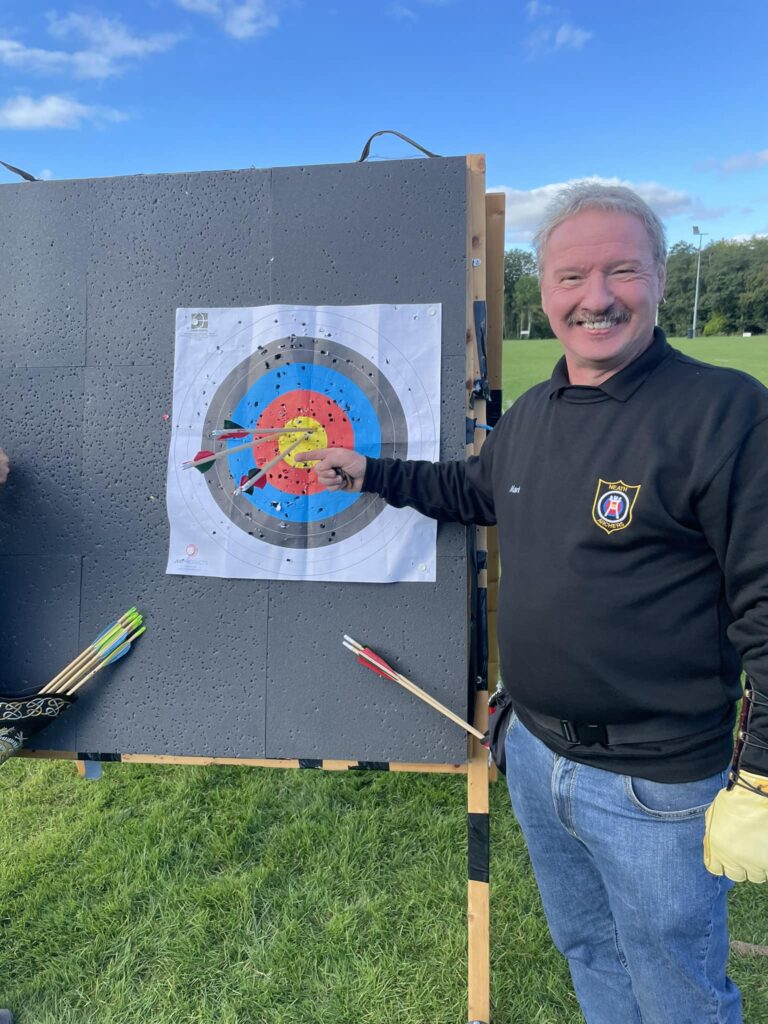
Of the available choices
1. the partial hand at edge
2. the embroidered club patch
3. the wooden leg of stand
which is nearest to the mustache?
the embroidered club patch

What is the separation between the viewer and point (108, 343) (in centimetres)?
169

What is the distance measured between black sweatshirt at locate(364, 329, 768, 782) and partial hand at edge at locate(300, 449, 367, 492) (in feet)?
1.59

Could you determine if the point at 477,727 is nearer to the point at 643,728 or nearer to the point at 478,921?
the point at 478,921

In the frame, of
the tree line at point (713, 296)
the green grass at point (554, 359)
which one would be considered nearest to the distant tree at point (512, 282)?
the tree line at point (713, 296)

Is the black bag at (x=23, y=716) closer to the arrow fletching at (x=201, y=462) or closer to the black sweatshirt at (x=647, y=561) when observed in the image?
the arrow fletching at (x=201, y=462)

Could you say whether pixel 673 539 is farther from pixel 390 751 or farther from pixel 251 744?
pixel 251 744

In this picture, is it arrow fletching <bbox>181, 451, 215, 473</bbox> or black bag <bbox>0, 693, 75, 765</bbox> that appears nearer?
black bag <bbox>0, 693, 75, 765</bbox>

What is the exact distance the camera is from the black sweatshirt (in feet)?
3.09

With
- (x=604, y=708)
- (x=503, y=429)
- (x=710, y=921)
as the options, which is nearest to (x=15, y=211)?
(x=503, y=429)

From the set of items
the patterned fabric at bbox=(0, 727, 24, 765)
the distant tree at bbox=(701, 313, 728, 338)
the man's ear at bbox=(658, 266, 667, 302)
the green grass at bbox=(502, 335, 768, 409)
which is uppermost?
the distant tree at bbox=(701, 313, 728, 338)

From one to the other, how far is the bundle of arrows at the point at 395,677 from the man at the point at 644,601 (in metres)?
0.38

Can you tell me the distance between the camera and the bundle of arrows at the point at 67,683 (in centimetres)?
157

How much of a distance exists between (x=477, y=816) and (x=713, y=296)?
138 ft

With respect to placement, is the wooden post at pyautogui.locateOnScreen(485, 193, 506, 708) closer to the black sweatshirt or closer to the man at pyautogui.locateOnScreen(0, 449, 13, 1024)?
the black sweatshirt
